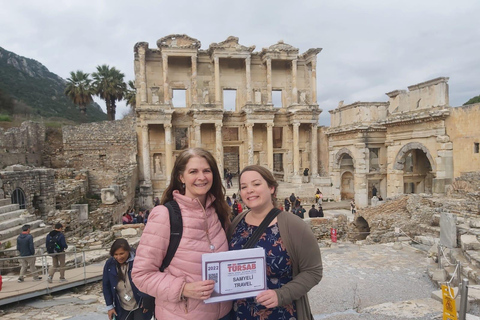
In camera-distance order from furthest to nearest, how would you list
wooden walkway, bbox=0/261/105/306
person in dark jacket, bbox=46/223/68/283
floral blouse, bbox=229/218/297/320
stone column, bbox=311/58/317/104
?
stone column, bbox=311/58/317/104 < person in dark jacket, bbox=46/223/68/283 < wooden walkway, bbox=0/261/105/306 < floral blouse, bbox=229/218/297/320

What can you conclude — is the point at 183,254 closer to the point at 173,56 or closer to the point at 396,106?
the point at 396,106

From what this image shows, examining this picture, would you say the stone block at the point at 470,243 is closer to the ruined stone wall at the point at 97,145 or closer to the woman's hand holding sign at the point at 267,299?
the woman's hand holding sign at the point at 267,299

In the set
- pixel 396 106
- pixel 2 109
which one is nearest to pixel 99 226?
pixel 396 106

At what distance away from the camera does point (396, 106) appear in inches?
730

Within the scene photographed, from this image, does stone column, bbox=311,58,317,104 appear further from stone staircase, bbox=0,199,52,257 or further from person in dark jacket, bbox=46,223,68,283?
person in dark jacket, bbox=46,223,68,283

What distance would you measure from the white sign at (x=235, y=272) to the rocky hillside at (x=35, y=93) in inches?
1974

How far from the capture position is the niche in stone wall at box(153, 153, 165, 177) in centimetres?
2548

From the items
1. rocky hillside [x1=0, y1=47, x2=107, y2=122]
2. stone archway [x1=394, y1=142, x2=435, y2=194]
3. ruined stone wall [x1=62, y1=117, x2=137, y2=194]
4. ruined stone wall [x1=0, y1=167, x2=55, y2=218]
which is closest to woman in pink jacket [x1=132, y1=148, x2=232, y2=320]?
ruined stone wall [x1=0, y1=167, x2=55, y2=218]

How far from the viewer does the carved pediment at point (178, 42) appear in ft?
79.3

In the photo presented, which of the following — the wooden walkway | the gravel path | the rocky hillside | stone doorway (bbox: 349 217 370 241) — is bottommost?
stone doorway (bbox: 349 217 370 241)

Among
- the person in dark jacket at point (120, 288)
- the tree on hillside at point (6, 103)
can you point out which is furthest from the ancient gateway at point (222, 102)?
the tree on hillside at point (6, 103)

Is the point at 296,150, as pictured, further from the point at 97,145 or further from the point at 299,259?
the point at 299,259

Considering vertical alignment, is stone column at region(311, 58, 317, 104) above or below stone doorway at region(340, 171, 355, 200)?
above

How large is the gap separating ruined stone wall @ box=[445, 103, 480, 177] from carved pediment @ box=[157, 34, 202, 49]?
1789 centimetres
